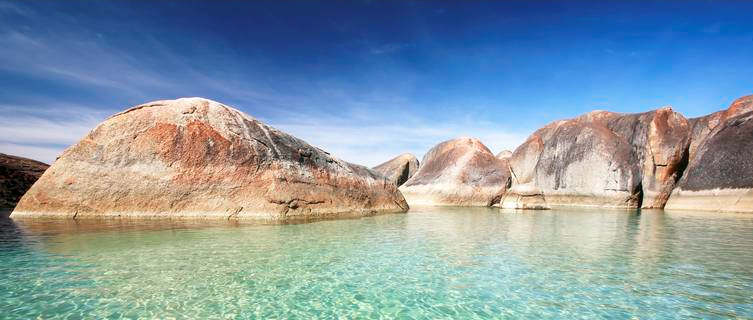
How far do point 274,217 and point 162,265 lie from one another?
23.6 feet

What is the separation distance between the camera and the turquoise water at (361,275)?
183 inches

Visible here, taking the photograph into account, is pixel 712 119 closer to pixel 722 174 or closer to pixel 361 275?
pixel 722 174

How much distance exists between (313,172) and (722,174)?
75.1 ft

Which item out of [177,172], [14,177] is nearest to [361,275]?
[177,172]

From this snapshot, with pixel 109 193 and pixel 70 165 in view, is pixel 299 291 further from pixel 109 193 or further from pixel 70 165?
pixel 70 165

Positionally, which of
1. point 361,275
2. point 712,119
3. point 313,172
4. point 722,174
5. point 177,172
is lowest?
point 361,275

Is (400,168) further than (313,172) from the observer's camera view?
Yes

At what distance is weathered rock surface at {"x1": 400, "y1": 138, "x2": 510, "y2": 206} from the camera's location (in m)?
29.2

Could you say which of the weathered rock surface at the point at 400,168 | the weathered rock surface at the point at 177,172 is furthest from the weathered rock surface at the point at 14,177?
the weathered rock surface at the point at 400,168

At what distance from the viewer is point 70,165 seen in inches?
515

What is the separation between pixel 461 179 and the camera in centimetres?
3011

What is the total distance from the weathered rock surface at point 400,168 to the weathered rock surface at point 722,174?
74.5 feet

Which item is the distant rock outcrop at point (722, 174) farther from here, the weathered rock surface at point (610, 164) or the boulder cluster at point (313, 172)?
the weathered rock surface at point (610, 164)

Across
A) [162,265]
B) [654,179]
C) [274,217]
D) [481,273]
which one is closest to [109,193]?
[274,217]
